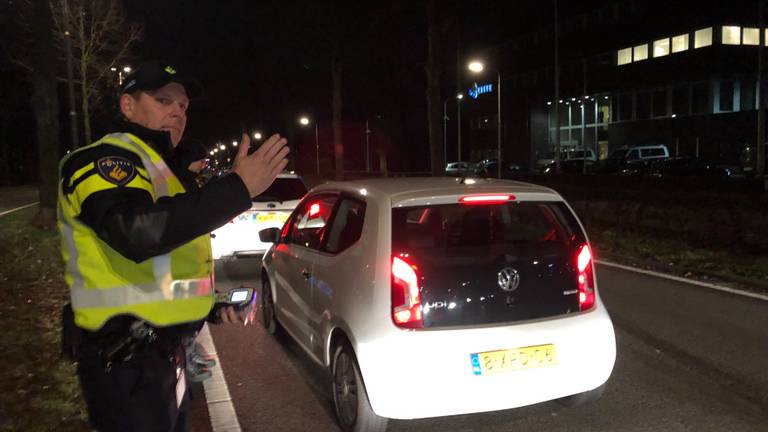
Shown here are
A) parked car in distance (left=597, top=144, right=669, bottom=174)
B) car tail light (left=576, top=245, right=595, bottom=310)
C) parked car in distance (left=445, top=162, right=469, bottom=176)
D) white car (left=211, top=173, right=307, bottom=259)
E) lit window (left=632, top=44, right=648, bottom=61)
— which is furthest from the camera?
lit window (left=632, top=44, right=648, bottom=61)

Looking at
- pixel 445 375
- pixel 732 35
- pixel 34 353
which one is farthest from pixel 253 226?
pixel 732 35

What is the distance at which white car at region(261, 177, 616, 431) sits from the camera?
12.3 feet

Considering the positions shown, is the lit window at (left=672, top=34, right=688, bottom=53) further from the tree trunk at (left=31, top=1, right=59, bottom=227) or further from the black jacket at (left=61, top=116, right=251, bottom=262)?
the black jacket at (left=61, top=116, right=251, bottom=262)

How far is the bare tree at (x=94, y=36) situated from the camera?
2073cm

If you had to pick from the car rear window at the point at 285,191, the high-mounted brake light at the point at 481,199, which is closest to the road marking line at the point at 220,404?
the high-mounted brake light at the point at 481,199

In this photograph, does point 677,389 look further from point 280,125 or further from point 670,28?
point 280,125

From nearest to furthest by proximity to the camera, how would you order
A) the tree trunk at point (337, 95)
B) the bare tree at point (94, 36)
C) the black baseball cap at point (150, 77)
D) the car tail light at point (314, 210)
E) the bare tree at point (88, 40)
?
the black baseball cap at point (150, 77) < the car tail light at point (314, 210) < the bare tree at point (88, 40) < the bare tree at point (94, 36) < the tree trunk at point (337, 95)

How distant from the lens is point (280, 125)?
193ft

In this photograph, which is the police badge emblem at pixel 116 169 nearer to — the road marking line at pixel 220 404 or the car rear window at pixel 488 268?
the car rear window at pixel 488 268

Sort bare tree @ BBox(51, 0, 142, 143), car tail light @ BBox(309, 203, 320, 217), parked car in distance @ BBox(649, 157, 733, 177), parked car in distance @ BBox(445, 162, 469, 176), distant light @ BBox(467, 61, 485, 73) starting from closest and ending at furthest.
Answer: car tail light @ BBox(309, 203, 320, 217)
bare tree @ BBox(51, 0, 142, 143)
distant light @ BBox(467, 61, 485, 73)
parked car in distance @ BBox(649, 157, 733, 177)
parked car in distance @ BBox(445, 162, 469, 176)

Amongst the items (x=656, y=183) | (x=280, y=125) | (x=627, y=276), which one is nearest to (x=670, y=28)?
(x=656, y=183)

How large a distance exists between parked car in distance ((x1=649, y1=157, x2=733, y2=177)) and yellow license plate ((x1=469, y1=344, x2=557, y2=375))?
95.8ft

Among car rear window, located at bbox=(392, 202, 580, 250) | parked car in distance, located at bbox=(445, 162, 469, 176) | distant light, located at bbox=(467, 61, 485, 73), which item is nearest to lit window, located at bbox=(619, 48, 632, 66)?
parked car in distance, located at bbox=(445, 162, 469, 176)

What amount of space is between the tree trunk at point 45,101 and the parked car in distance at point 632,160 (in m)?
28.5
